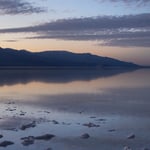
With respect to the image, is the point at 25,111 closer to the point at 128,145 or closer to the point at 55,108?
the point at 55,108

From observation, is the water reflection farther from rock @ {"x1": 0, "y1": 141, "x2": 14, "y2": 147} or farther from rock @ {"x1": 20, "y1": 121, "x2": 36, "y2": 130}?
rock @ {"x1": 0, "y1": 141, "x2": 14, "y2": 147}

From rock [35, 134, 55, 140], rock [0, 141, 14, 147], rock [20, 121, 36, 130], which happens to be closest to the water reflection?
rock [20, 121, 36, 130]

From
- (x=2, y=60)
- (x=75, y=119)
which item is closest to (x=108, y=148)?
(x=75, y=119)

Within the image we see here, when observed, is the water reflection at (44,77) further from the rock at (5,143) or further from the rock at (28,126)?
the rock at (5,143)

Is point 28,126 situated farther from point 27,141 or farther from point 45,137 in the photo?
point 27,141

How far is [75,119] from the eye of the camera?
19984 millimetres

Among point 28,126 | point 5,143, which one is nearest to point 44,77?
point 28,126

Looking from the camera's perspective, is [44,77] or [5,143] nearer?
[5,143]

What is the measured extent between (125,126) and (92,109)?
22.1 feet

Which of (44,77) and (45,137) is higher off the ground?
(45,137)

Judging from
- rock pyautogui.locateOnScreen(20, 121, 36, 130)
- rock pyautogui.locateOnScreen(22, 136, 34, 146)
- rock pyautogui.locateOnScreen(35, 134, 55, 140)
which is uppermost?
rock pyautogui.locateOnScreen(22, 136, 34, 146)

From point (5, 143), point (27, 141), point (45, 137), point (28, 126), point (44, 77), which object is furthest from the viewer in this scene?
point (44, 77)

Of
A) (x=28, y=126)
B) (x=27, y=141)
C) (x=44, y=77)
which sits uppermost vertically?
(x=27, y=141)

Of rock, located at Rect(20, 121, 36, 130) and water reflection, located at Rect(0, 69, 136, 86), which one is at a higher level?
rock, located at Rect(20, 121, 36, 130)
